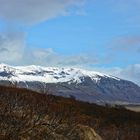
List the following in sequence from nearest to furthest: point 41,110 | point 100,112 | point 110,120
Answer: point 41,110 → point 110,120 → point 100,112

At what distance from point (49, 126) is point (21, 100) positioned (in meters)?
0.81

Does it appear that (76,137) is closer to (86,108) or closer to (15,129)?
(15,129)

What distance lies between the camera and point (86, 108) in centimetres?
3741

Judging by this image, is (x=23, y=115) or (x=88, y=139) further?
(x=88, y=139)

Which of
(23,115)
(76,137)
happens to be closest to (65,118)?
(76,137)

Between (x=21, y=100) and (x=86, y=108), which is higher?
(x=86, y=108)

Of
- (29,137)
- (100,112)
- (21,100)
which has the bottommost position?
(29,137)

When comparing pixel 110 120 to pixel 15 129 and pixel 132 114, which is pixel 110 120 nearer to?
pixel 132 114

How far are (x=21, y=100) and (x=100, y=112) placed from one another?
27366mm

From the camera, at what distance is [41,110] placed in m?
10.0

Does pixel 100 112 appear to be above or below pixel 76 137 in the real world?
above

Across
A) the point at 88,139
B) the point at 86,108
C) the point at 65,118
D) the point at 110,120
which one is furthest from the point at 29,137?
the point at 86,108

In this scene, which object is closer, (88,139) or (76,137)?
(76,137)

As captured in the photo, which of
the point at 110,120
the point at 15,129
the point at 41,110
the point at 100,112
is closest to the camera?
the point at 15,129
